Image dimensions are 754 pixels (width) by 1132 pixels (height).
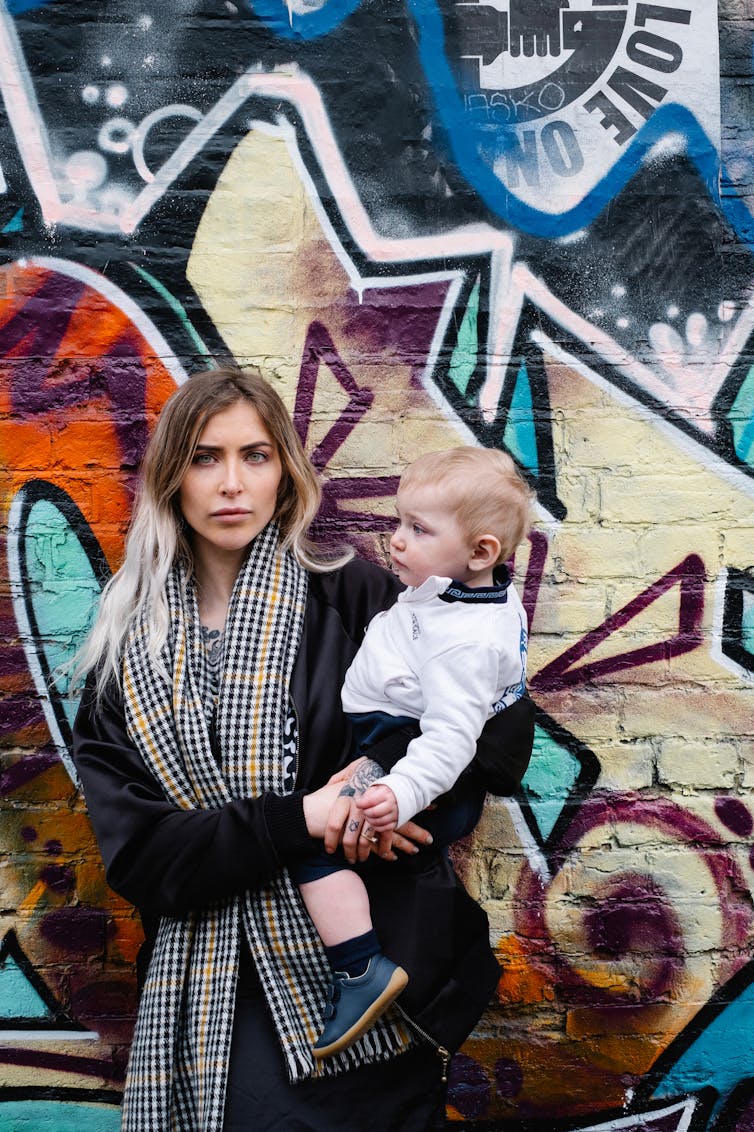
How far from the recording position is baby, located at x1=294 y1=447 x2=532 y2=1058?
1810mm

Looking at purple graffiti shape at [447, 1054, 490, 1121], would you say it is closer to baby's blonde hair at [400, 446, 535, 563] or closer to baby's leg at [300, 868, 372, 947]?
baby's leg at [300, 868, 372, 947]

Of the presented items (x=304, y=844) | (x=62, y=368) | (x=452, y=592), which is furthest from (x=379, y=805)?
(x=62, y=368)

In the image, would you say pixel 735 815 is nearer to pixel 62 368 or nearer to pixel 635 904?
pixel 635 904

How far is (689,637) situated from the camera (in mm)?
2705

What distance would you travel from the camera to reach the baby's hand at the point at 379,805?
1.77 m

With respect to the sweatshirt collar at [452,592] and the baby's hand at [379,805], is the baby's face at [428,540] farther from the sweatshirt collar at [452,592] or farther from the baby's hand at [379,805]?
the baby's hand at [379,805]

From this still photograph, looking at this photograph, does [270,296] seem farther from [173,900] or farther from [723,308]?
[173,900]

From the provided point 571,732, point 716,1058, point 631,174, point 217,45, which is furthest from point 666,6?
point 716,1058

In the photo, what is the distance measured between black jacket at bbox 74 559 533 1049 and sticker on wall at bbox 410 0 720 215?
140cm

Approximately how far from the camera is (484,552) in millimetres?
1955

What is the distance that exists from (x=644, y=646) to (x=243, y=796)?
1.25 m

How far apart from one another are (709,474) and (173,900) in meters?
1.75

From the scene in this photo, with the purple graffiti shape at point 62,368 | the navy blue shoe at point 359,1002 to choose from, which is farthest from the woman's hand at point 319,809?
the purple graffiti shape at point 62,368

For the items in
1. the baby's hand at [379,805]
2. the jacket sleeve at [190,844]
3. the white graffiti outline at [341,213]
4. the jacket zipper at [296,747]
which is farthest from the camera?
the white graffiti outline at [341,213]
